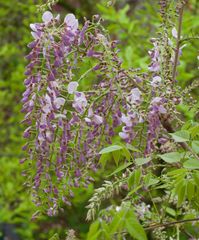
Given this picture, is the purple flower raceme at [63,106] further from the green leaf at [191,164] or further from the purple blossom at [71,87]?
the green leaf at [191,164]

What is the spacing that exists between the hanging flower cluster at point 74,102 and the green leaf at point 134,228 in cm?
33

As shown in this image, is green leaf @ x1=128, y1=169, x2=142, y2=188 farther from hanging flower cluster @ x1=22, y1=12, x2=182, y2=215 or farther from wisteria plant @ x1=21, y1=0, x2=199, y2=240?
hanging flower cluster @ x1=22, y1=12, x2=182, y2=215

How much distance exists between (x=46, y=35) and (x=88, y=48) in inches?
4.6

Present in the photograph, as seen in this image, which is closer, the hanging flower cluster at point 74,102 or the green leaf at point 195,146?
the green leaf at point 195,146

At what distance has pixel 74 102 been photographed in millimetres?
1307

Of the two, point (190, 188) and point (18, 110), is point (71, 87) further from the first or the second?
point (18, 110)

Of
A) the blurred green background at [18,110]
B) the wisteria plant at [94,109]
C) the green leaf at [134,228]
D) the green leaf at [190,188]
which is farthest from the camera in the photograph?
the blurred green background at [18,110]

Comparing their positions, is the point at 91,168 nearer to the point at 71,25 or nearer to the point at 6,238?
the point at 71,25

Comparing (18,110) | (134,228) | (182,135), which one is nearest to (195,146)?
(182,135)

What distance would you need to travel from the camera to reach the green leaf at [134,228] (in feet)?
3.23

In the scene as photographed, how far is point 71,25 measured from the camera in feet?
4.17

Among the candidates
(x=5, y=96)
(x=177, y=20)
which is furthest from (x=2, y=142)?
(x=177, y=20)

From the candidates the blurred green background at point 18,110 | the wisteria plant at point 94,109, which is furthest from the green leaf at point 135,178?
the blurred green background at point 18,110

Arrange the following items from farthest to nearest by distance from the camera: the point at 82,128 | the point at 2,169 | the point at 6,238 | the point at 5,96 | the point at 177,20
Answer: the point at 6,238
the point at 5,96
the point at 2,169
the point at 177,20
the point at 82,128
